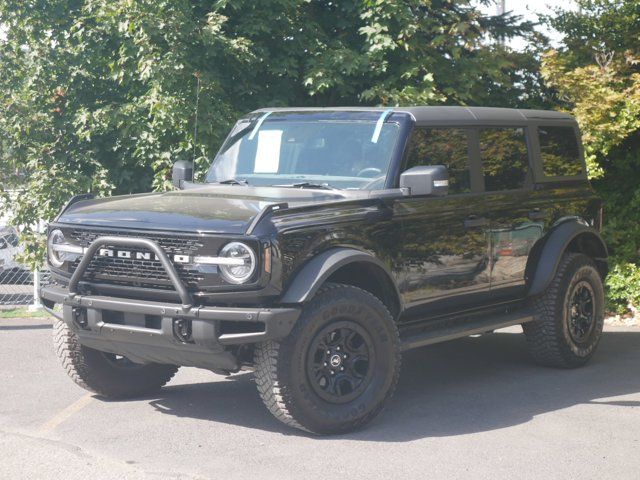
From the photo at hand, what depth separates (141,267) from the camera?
244 inches

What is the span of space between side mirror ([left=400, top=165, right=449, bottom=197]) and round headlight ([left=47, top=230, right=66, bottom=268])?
2243mm

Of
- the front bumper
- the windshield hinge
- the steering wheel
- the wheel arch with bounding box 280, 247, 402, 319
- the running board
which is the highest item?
the windshield hinge

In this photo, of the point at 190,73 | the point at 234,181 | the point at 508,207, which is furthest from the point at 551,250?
the point at 190,73

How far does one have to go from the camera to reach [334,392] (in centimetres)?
627

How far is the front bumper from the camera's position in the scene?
230 inches

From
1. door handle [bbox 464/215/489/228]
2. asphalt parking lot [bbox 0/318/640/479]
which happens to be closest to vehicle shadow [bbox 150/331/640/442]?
asphalt parking lot [bbox 0/318/640/479]

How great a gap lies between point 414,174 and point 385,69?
17.4ft

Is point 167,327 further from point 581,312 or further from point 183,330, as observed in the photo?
point 581,312

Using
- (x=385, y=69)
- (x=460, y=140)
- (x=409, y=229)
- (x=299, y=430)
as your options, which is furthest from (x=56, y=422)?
(x=385, y=69)

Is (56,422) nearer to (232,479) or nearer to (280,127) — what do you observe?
(232,479)

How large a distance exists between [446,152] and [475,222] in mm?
540

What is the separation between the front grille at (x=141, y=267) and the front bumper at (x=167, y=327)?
130 millimetres

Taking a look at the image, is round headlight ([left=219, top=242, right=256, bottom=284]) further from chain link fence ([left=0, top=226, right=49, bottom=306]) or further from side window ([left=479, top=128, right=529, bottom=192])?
chain link fence ([left=0, top=226, right=49, bottom=306])

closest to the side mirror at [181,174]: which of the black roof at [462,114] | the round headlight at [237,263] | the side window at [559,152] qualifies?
the black roof at [462,114]
